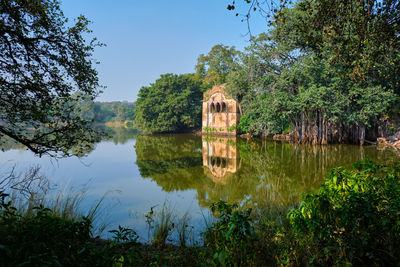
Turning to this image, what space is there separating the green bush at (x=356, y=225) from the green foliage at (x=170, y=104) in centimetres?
3266

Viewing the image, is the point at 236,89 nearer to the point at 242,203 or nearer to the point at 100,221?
the point at 242,203

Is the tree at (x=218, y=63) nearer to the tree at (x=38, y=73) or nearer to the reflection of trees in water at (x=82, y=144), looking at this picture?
the reflection of trees in water at (x=82, y=144)

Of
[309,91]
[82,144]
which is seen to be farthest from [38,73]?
[82,144]

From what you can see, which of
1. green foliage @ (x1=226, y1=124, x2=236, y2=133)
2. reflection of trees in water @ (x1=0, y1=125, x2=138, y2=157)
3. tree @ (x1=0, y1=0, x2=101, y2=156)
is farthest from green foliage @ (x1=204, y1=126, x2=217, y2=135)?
tree @ (x1=0, y1=0, x2=101, y2=156)

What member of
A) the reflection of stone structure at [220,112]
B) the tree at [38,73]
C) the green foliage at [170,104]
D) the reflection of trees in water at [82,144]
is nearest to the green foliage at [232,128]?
the reflection of stone structure at [220,112]

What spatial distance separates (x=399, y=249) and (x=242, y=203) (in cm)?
432

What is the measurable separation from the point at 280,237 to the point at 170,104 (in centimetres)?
3316

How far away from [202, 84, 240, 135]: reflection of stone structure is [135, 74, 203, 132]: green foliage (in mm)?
3021

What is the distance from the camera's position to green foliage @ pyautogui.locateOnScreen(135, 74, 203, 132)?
3547cm

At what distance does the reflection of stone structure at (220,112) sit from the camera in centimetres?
3130

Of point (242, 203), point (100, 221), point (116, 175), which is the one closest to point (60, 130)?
point (100, 221)

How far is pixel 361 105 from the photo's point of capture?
16.7m

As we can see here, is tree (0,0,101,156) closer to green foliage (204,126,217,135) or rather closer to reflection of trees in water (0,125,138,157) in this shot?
reflection of trees in water (0,125,138,157)

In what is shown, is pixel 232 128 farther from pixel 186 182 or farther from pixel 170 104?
pixel 186 182
